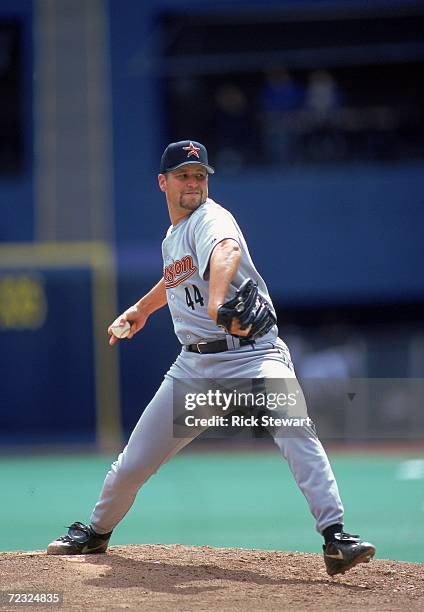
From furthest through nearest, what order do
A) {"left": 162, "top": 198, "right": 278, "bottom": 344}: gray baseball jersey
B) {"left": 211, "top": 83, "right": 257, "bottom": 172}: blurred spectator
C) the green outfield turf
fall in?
{"left": 211, "top": 83, "right": 257, "bottom": 172}: blurred spectator < the green outfield turf < {"left": 162, "top": 198, "right": 278, "bottom": 344}: gray baseball jersey

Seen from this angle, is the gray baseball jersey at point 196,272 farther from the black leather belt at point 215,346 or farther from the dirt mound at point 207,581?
the dirt mound at point 207,581

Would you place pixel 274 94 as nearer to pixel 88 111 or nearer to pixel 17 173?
pixel 88 111

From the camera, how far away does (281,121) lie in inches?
778

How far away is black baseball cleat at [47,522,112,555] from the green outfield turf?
1.21 meters

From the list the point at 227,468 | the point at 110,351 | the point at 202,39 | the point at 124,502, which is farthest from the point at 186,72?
the point at 124,502

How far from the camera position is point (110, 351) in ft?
58.2

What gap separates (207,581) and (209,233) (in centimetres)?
177

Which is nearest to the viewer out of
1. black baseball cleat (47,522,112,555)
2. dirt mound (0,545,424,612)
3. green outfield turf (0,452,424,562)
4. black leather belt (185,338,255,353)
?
dirt mound (0,545,424,612)

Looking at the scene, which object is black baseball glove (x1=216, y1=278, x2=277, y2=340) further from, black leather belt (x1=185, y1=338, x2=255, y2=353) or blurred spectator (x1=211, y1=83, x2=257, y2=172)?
blurred spectator (x1=211, y1=83, x2=257, y2=172)

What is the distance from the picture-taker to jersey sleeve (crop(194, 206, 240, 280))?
541cm

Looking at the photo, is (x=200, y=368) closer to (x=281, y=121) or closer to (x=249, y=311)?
(x=249, y=311)

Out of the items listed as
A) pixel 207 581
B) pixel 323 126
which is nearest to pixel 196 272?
pixel 207 581

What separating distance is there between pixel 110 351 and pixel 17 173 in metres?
4.50

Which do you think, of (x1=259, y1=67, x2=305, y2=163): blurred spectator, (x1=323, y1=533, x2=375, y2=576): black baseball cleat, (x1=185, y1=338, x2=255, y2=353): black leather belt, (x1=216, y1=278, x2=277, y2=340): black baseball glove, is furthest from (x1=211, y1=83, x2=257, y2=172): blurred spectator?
(x1=323, y1=533, x2=375, y2=576): black baseball cleat
